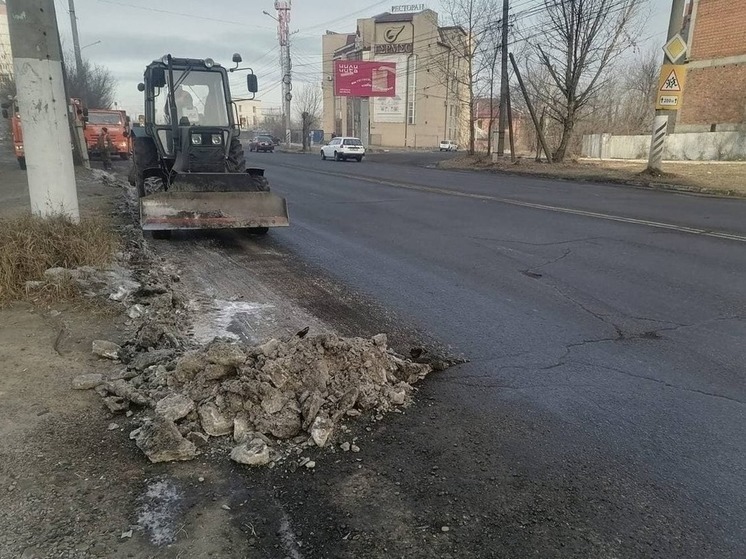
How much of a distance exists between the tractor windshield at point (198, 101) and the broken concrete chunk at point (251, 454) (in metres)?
9.26

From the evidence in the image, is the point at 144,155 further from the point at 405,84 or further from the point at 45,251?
the point at 405,84

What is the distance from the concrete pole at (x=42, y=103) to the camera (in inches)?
266

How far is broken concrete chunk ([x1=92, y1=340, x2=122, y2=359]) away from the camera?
14.5ft

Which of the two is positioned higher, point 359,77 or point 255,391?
point 359,77

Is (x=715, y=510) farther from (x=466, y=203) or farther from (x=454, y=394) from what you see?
(x=466, y=203)

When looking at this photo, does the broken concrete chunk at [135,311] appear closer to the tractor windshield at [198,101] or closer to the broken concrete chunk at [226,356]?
the broken concrete chunk at [226,356]

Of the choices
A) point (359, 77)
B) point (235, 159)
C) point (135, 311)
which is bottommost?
point (135, 311)

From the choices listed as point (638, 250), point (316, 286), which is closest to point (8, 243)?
point (316, 286)

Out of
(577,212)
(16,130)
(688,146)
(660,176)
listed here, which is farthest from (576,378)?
(688,146)

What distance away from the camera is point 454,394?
Result: 13.4ft

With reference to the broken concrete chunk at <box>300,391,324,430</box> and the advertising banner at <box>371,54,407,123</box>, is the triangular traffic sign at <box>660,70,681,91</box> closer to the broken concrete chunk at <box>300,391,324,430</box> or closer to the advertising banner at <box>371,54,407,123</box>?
the broken concrete chunk at <box>300,391,324,430</box>

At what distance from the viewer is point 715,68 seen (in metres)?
34.1

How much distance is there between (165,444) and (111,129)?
28.4m

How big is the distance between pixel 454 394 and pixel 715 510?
1.71 m
